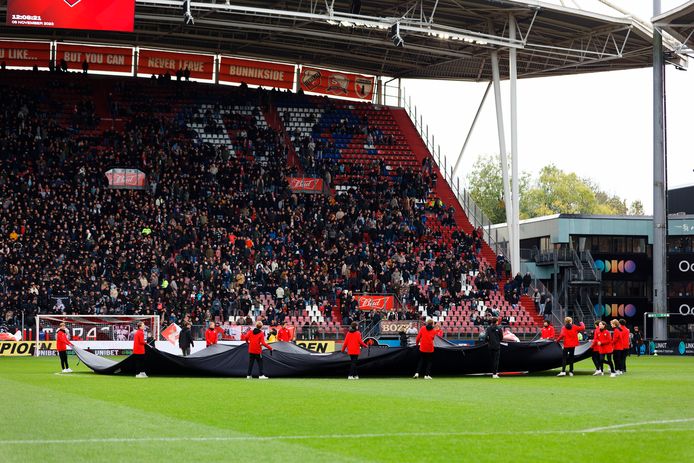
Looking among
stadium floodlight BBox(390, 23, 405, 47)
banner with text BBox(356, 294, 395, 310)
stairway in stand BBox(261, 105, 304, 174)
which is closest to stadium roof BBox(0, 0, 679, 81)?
stadium floodlight BBox(390, 23, 405, 47)

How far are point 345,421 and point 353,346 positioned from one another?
A: 11886mm

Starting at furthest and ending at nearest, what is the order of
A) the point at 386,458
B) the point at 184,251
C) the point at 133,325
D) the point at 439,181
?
the point at 439,181
the point at 184,251
the point at 133,325
the point at 386,458

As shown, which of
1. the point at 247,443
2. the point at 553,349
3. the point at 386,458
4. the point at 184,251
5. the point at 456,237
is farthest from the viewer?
the point at 456,237

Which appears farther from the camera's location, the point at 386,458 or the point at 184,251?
the point at 184,251

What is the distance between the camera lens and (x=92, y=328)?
41750 mm

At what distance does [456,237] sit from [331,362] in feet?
92.6

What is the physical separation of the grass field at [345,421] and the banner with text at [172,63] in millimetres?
37445

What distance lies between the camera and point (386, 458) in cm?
1138

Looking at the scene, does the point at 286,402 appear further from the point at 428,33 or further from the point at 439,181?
the point at 439,181

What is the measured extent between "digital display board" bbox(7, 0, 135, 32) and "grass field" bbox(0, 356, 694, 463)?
21.6 meters

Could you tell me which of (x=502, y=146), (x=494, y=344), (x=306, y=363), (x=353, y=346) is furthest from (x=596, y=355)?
(x=502, y=146)

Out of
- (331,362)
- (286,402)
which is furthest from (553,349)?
(286,402)

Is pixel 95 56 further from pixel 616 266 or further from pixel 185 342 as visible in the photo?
pixel 616 266

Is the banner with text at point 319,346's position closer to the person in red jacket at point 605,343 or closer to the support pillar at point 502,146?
the support pillar at point 502,146
